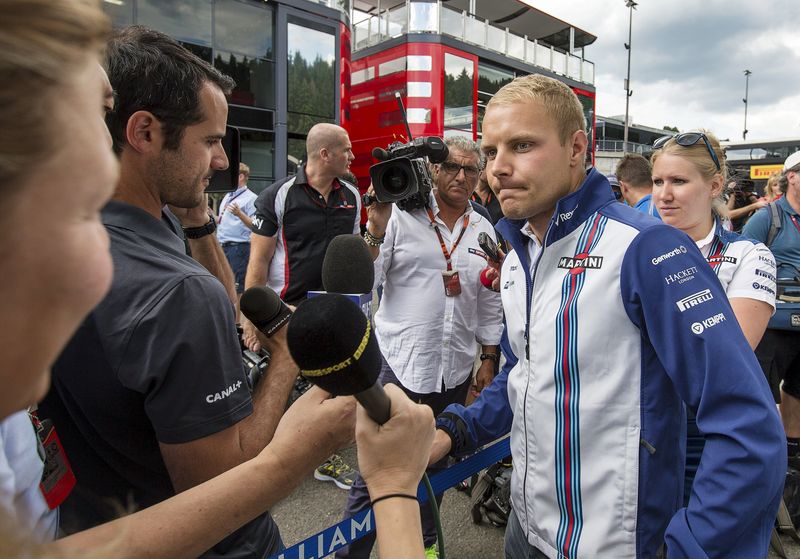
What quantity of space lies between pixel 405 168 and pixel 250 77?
11.0 metres

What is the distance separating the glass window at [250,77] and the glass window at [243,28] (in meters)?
0.17

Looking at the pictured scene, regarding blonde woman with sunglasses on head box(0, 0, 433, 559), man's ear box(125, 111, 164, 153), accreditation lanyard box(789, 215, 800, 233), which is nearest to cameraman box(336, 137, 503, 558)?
man's ear box(125, 111, 164, 153)

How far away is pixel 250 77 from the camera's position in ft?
40.8

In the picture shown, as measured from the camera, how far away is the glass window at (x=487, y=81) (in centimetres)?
1742

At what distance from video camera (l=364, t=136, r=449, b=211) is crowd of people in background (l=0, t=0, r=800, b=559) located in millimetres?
1052

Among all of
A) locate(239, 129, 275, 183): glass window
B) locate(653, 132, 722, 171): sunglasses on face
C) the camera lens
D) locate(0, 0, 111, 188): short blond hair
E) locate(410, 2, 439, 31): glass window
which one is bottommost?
locate(0, 0, 111, 188): short blond hair

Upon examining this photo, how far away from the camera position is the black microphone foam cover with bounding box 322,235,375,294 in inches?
43.3

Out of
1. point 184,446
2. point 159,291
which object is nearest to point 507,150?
point 159,291

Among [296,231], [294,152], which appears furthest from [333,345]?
[294,152]

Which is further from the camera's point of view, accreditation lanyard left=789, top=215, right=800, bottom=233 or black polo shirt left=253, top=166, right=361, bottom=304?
black polo shirt left=253, top=166, right=361, bottom=304

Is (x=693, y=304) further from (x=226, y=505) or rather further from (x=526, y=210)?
(x=226, y=505)

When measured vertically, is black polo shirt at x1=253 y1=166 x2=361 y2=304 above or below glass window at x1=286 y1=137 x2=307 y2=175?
below

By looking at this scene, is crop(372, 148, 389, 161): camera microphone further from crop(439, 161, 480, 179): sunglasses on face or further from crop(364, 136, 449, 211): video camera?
crop(439, 161, 480, 179): sunglasses on face

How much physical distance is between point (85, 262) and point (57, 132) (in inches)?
4.6
